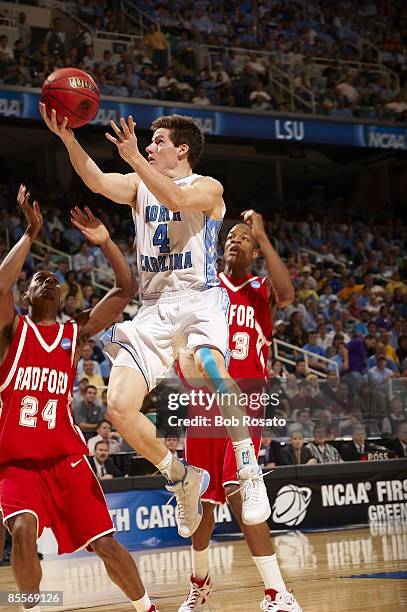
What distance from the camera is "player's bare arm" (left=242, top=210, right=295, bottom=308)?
5.88 m

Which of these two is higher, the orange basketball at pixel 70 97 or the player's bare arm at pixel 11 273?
the orange basketball at pixel 70 97

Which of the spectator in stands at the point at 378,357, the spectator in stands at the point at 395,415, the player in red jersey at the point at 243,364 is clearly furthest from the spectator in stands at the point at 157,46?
the player in red jersey at the point at 243,364

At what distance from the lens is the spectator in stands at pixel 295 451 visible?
426 inches

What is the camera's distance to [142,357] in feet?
16.9

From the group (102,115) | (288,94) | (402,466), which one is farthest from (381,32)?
(402,466)

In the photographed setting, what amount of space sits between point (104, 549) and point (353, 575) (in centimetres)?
299

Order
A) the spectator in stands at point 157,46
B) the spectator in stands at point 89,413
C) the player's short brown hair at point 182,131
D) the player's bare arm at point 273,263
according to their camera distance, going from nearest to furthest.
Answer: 1. the player's short brown hair at point 182,131
2. the player's bare arm at point 273,263
3. the spectator in stands at point 89,413
4. the spectator in stands at point 157,46

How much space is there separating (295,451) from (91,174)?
6456mm

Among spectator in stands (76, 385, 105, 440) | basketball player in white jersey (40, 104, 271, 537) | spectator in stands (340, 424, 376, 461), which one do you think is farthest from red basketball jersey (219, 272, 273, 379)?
spectator in stands (340, 424, 376, 461)

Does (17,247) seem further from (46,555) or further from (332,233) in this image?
(332,233)

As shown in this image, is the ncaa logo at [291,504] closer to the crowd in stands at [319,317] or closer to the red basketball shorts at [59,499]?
the crowd in stands at [319,317]

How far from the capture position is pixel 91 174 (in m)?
5.15

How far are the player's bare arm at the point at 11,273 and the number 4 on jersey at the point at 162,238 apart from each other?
2.19 ft

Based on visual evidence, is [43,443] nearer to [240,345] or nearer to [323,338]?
[240,345]
